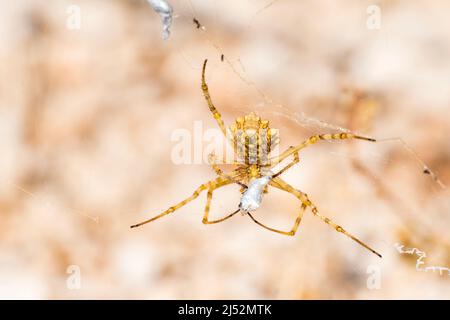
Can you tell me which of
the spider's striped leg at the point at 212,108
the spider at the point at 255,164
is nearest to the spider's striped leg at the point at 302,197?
the spider at the point at 255,164

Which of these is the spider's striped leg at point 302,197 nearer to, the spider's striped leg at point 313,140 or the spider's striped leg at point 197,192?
the spider's striped leg at point 313,140

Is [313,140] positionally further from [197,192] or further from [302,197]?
[197,192]

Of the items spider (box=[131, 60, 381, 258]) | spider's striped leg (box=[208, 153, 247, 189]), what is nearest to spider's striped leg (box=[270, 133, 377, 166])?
spider (box=[131, 60, 381, 258])

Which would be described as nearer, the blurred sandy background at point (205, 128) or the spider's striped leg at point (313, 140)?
the spider's striped leg at point (313, 140)

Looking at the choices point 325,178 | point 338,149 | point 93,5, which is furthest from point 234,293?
point 93,5

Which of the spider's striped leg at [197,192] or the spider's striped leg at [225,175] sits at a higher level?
the spider's striped leg at [225,175]

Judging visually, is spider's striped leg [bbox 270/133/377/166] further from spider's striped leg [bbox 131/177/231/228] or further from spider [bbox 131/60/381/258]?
spider's striped leg [bbox 131/177/231/228]
